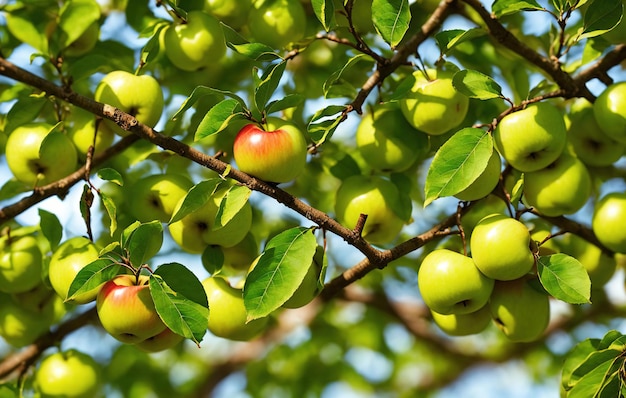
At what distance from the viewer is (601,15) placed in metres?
1.57

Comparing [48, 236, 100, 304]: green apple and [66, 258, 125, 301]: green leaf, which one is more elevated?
[66, 258, 125, 301]: green leaf

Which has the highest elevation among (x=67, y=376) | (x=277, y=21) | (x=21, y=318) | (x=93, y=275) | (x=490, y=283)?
(x=277, y=21)

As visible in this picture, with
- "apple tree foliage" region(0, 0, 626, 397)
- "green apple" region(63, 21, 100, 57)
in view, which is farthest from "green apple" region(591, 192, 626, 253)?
"green apple" region(63, 21, 100, 57)

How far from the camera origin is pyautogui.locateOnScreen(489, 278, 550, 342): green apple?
164 cm

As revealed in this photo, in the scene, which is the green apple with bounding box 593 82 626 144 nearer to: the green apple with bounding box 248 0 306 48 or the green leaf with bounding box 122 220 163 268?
the green apple with bounding box 248 0 306 48

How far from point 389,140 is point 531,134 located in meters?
0.35

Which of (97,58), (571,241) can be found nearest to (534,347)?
(571,241)

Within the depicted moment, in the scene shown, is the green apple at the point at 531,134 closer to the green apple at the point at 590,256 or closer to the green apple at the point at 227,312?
the green apple at the point at 590,256

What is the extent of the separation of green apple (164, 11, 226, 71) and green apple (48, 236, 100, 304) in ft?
1.58

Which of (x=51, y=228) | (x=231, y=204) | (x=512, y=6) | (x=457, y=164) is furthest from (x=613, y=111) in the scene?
(x=51, y=228)

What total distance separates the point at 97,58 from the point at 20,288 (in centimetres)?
56

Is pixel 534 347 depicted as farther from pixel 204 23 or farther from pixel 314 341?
pixel 204 23

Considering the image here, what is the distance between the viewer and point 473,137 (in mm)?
1452

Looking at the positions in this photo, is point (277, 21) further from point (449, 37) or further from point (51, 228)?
point (51, 228)
